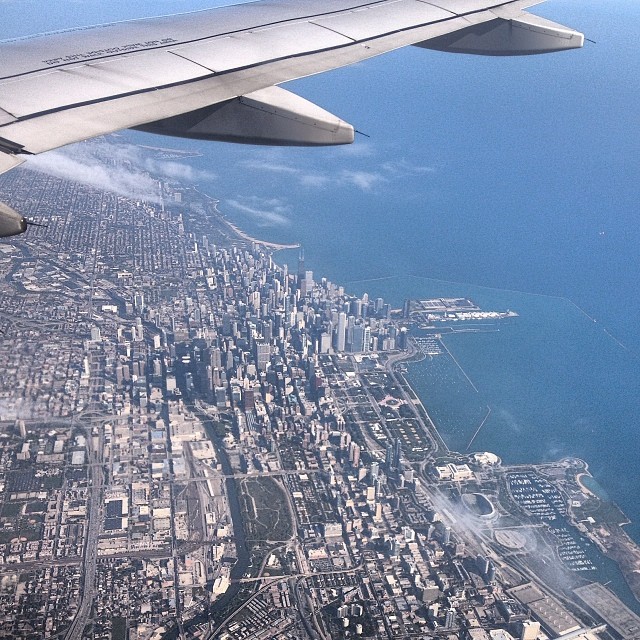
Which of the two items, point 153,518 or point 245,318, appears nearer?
point 153,518

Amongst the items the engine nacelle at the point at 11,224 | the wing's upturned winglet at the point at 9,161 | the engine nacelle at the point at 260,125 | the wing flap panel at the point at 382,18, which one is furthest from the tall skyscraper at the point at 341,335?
the engine nacelle at the point at 11,224

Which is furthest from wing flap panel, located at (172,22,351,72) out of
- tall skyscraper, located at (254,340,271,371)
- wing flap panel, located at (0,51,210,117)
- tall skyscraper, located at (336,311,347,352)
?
tall skyscraper, located at (336,311,347,352)

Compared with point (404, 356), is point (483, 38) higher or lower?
higher

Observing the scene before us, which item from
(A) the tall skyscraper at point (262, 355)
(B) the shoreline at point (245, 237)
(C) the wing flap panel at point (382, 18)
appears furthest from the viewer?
(B) the shoreline at point (245, 237)

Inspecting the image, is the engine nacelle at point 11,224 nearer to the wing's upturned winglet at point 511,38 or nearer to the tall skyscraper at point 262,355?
the wing's upturned winglet at point 511,38

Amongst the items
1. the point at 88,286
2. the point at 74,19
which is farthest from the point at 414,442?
the point at 74,19

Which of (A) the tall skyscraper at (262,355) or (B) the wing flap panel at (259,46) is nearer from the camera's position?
(B) the wing flap panel at (259,46)

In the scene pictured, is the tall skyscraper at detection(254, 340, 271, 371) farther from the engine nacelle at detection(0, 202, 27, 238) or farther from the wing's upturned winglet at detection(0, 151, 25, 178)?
the engine nacelle at detection(0, 202, 27, 238)

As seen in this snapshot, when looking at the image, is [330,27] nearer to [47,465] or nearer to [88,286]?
[47,465]
